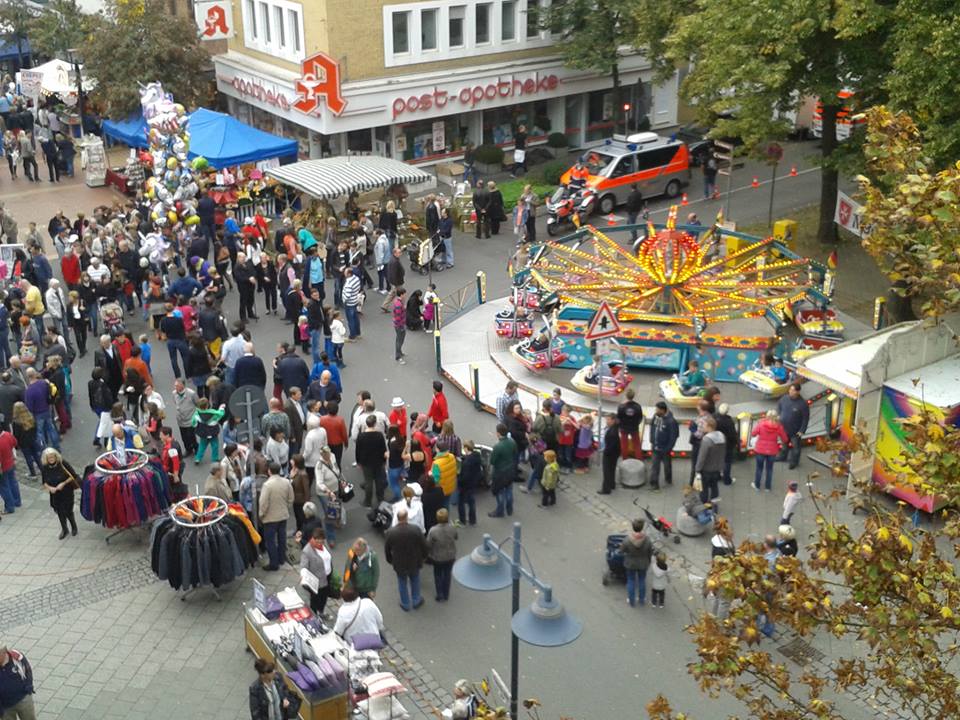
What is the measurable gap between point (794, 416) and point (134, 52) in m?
24.5

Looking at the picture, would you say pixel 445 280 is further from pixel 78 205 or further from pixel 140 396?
pixel 78 205

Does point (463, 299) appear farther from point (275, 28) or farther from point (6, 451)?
point (275, 28)

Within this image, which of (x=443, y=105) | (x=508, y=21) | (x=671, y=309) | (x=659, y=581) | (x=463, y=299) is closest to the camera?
(x=659, y=581)

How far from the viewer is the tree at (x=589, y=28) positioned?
33.4 meters

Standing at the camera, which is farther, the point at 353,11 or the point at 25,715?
the point at 353,11

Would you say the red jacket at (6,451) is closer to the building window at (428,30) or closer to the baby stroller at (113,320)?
the baby stroller at (113,320)

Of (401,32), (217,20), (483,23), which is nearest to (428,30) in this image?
(401,32)

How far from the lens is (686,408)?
19141 millimetres

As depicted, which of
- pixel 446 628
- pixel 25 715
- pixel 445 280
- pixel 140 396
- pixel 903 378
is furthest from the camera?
pixel 445 280

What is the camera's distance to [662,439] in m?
16.7

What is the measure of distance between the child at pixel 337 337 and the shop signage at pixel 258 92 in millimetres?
13810

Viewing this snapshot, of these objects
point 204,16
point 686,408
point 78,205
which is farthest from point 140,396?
point 204,16

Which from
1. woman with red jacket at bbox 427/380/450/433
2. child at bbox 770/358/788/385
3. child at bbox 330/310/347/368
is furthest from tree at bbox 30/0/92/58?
child at bbox 770/358/788/385

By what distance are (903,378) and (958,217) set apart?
9244 mm
